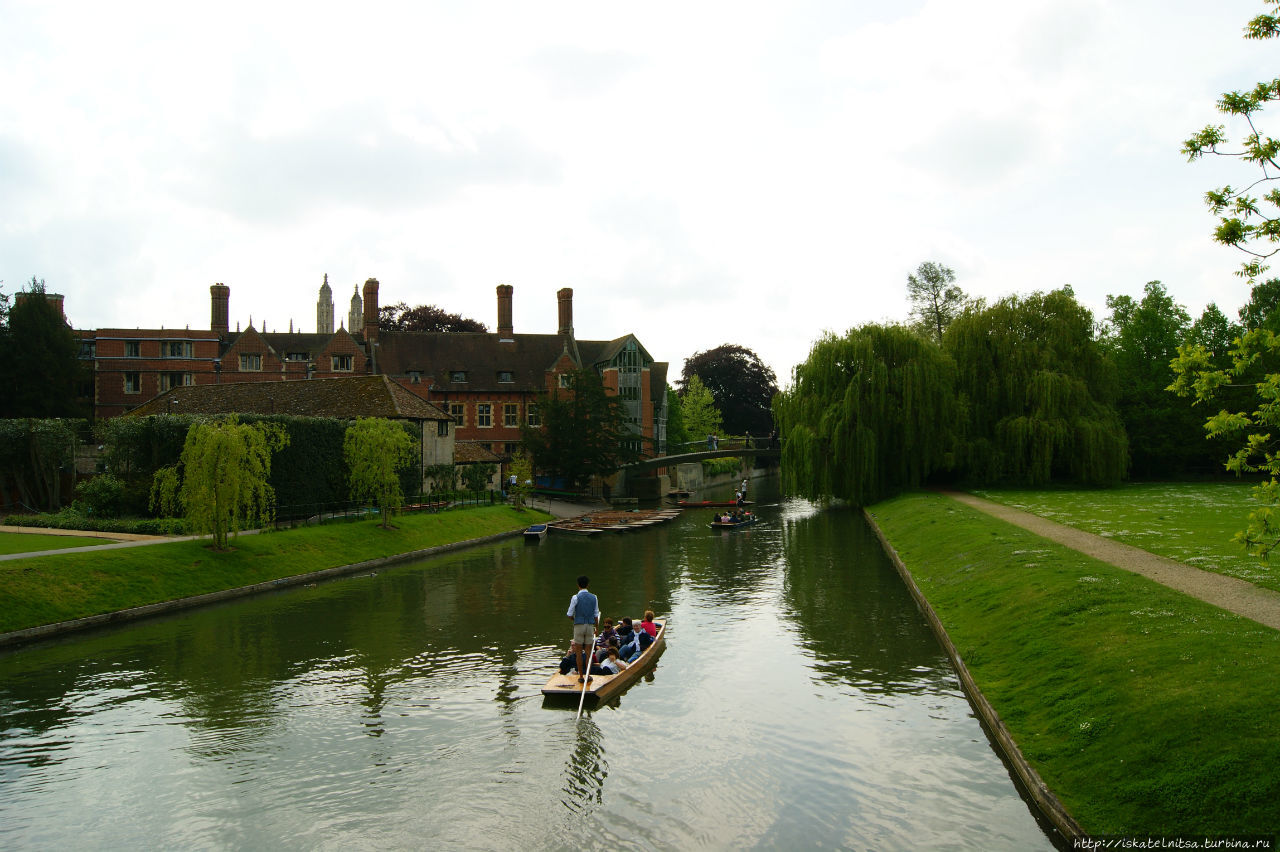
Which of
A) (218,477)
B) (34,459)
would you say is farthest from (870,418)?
(34,459)

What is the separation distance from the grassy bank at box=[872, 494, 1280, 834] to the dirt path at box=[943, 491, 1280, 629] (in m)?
0.61

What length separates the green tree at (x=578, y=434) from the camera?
5944 cm

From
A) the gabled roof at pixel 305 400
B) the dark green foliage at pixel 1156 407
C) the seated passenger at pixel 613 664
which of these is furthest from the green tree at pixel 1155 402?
the seated passenger at pixel 613 664

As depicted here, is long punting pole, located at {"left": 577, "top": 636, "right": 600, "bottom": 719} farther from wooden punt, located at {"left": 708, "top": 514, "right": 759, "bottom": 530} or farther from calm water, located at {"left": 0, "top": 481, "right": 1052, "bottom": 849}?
wooden punt, located at {"left": 708, "top": 514, "right": 759, "bottom": 530}

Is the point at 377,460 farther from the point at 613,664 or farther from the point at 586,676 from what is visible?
the point at 586,676

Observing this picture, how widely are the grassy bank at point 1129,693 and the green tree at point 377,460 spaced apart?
24430 millimetres

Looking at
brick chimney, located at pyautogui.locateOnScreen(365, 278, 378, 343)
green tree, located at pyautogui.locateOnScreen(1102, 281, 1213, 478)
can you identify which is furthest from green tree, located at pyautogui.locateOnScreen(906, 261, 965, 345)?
brick chimney, located at pyautogui.locateOnScreen(365, 278, 378, 343)

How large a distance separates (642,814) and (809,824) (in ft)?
6.97

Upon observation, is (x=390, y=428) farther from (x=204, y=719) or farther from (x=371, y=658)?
(x=204, y=719)

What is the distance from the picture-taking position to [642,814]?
1116cm

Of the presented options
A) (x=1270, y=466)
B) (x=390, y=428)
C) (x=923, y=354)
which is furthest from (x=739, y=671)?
(x=923, y=354)

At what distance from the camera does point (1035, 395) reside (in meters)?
47.1

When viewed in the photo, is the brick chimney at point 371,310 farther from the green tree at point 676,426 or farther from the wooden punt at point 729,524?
the wooden punt at point 729,524

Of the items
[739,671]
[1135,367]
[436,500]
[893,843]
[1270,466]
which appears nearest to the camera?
[1270,466]
